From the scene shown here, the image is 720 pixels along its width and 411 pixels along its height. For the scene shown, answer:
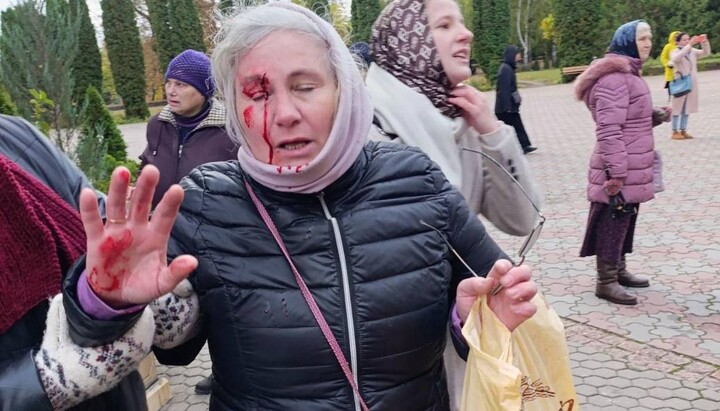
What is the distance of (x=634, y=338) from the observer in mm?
4215

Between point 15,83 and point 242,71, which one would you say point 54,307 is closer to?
point 242,71

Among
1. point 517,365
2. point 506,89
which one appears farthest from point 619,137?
point 506,89

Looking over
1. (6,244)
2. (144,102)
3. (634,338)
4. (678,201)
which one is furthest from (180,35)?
(6,244)

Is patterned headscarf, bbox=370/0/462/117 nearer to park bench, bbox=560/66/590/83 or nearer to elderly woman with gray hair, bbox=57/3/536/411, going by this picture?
elderly woman with gray hair, bbox=57/3/536/411

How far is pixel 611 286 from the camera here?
190 inches

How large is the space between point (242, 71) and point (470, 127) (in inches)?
36.2

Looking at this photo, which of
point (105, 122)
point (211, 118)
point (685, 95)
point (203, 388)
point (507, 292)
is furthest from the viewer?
point (685, 95)

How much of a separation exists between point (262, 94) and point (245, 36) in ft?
0.44

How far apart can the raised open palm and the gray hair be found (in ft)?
1.32

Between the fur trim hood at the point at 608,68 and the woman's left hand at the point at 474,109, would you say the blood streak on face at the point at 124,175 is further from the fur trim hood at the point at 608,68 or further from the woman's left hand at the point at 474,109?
the fur trim hood at the point at 608,68

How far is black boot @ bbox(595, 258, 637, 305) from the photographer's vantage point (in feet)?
15.6

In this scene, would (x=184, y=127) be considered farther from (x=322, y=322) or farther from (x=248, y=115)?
(x=322, y=322)

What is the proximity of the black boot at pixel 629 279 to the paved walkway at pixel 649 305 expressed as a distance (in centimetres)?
7

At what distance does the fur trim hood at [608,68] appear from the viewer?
439 centimetres
